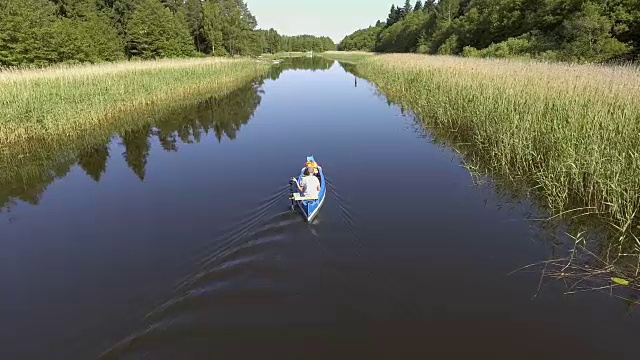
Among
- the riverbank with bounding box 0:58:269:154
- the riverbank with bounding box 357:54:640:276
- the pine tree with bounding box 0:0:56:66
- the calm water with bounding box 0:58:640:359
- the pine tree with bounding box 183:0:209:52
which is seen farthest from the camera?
the pine tree with bounding box 183:0:209:52

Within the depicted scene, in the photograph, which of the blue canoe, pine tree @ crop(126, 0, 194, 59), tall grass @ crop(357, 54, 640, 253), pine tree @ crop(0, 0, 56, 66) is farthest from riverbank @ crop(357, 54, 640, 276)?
pine tree @ crop(126, 0, 194, 59)

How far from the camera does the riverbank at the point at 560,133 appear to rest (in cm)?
693

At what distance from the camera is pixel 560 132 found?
8672 mm

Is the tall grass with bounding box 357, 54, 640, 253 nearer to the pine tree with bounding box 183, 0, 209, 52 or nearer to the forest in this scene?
the forest

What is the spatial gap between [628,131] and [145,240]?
982 centimetres

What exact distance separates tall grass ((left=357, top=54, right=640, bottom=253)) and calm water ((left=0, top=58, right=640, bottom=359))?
0.97 meters

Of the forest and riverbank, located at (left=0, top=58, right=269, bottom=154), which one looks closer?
riverbank, located at (left=0, top=58, right=269, bottom=154)

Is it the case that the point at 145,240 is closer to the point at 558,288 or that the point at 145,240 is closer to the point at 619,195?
the point at 558,288

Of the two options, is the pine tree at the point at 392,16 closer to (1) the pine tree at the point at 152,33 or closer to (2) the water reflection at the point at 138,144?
(1) the pine tree at the point at 152,33

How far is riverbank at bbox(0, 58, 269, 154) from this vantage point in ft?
Answer: 44.5

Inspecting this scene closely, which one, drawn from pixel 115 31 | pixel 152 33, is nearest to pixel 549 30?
pixel 152 33

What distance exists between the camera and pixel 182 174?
11531mm

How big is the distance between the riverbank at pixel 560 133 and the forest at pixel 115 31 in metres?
29.2

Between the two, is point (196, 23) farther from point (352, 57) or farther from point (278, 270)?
point (278, 270)
